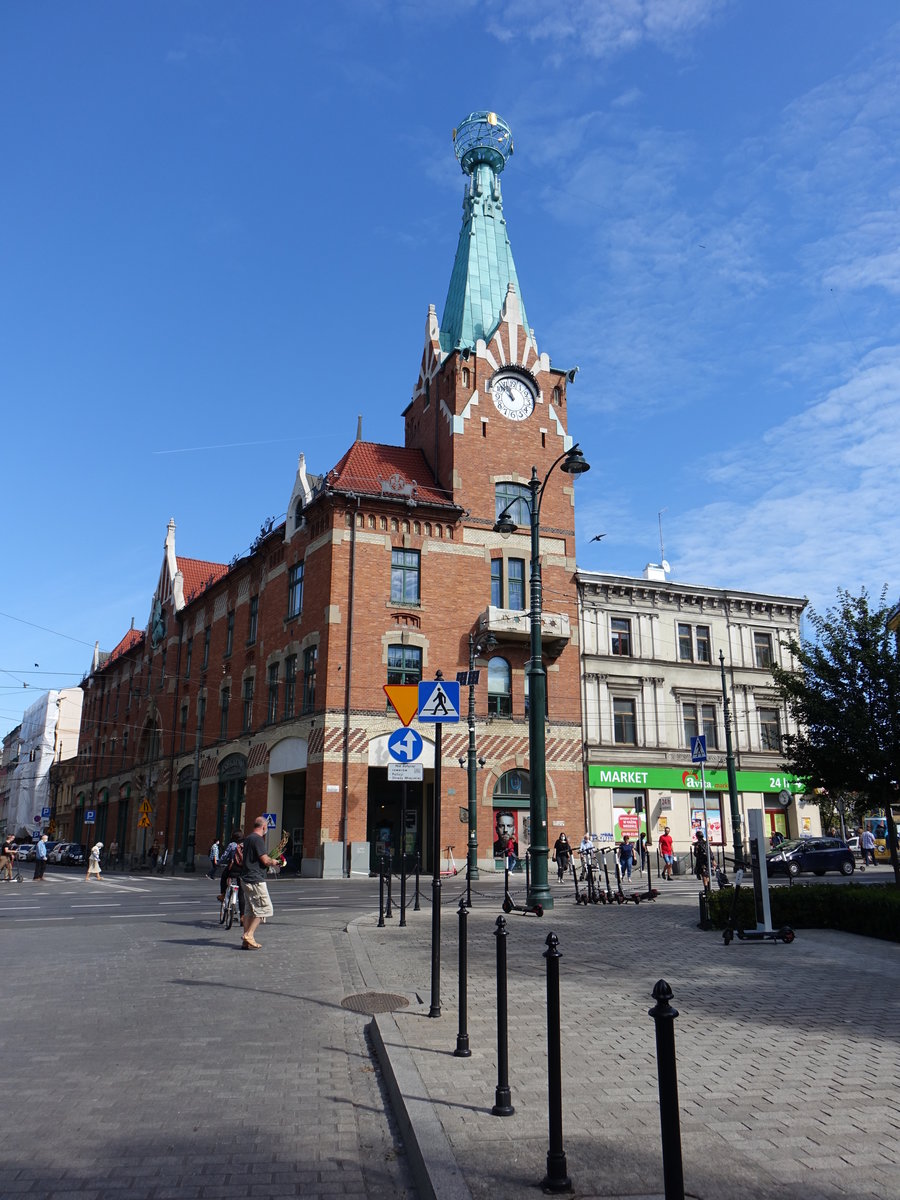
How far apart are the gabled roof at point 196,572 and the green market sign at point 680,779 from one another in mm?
26308

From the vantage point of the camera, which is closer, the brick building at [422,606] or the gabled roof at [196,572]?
the brick building at [422,606]

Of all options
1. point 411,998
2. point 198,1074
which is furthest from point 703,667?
point 198,1074

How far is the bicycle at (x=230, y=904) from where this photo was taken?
15859 mm

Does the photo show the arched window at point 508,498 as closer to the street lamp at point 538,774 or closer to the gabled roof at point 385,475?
the gabled roof at point 385,475

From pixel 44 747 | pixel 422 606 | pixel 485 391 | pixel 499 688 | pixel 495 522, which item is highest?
pixel 485 391

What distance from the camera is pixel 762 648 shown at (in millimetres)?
45281

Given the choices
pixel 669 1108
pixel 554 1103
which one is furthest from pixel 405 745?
pixel 669 1108

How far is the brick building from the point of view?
112 feet

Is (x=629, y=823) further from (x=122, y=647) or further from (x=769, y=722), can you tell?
(x=122, y=647)

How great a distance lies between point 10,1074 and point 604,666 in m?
36.2

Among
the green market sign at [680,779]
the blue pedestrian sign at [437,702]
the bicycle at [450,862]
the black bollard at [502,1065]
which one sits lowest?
the black bollard at [502,1065]

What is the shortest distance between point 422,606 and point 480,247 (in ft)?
59.3

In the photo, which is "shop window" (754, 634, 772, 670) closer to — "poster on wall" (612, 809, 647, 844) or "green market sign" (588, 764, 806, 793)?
"green market sign" (588, 764, 806, 793)

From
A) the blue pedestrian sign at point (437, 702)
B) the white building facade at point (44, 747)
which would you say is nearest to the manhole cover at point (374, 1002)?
the blue pedestrian sign at point (437, 702)
